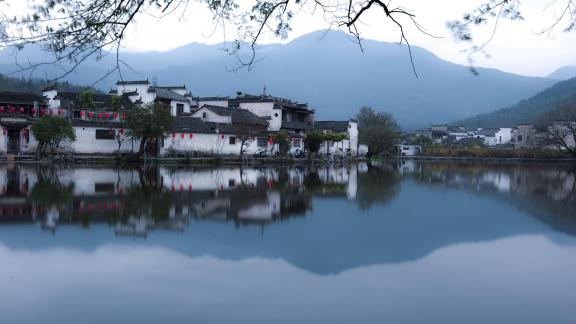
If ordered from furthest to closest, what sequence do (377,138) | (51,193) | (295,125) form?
(377,138) → (295,125) → (51,193)

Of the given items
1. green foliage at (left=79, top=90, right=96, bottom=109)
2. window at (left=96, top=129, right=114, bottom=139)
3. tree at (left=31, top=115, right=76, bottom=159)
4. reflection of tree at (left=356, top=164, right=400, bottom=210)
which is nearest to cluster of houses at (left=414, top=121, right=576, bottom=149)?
reflection of tree at (left=356, top=164, right=400, bottom=210)

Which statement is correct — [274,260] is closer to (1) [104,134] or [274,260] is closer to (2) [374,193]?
(2) [374,193]

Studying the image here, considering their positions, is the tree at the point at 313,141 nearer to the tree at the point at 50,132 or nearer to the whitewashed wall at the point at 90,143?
the whitewashed wall at the point at 90,143

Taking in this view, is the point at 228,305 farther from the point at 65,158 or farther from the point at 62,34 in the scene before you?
the point at 65,158

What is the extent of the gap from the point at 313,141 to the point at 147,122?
1683 centimetres

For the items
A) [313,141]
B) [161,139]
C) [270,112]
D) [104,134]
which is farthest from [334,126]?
[104,134]

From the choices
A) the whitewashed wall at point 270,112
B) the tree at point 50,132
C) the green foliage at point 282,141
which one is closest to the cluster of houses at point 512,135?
the whitewashed wall at point 270,112

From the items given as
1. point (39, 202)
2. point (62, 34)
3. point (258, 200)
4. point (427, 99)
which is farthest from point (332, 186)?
point (427, 99)

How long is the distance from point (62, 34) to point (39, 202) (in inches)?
391

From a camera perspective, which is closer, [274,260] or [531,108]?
[274,260]

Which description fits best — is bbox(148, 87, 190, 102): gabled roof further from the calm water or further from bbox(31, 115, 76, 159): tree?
the calm water

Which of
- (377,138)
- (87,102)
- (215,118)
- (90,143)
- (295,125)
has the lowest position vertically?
(90,143)

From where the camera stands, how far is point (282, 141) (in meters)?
40.2

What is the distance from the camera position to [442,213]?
14.2 m
